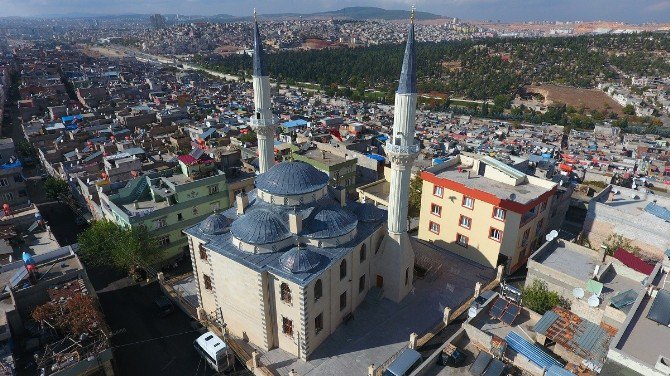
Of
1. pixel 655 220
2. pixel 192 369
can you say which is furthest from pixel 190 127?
pixel 655 220

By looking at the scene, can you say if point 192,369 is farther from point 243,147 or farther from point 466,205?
point 243,147

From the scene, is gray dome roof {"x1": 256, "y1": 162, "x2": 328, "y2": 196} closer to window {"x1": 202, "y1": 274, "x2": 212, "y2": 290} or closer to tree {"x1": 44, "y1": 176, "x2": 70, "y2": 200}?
window {"x1": 202, "y1": 274, "x2": 212, "y2": 290}

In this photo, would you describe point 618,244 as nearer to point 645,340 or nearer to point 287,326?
point 645,340

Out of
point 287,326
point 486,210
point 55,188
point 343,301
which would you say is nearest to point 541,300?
point 486,210

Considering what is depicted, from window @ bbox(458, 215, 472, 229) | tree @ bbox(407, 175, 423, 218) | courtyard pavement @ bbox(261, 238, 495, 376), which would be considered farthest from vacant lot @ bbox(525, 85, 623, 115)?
courtyard pavement @ bbox(261, 238, 495, 376)

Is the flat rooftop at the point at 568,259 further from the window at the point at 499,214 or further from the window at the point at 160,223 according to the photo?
the window at the point at 160,223

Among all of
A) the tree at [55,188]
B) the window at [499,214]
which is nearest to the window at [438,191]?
the window at [499,214]
